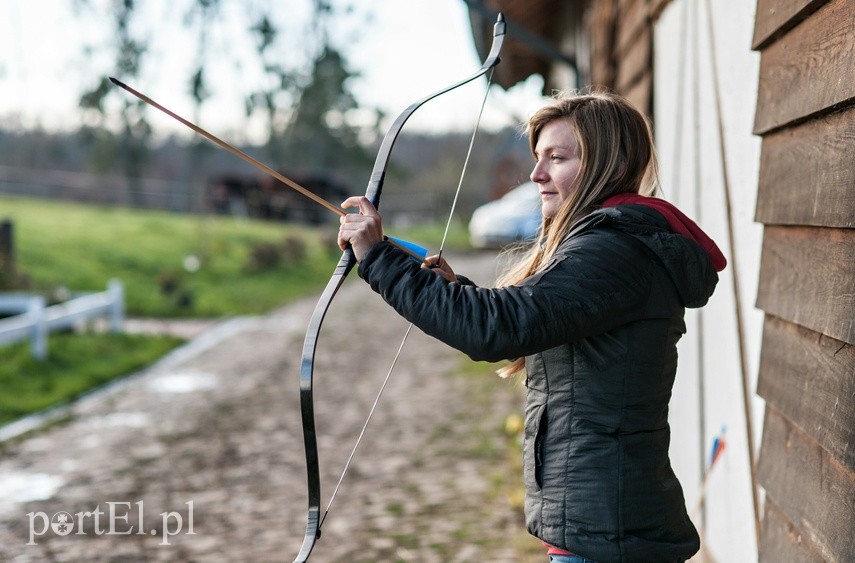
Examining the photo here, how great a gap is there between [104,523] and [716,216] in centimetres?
328

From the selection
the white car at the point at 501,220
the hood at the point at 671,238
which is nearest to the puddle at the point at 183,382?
the hood at the point at 671,238

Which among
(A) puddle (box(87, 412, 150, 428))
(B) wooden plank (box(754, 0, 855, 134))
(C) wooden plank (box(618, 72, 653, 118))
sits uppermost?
(C) wooden plank (box(618, 72, 653, 118))

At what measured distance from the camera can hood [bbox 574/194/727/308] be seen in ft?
5.17

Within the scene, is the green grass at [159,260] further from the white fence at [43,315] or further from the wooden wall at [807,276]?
the wooden wall at [807,276]

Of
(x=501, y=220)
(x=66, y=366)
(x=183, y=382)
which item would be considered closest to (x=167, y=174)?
(x=501, y=220)

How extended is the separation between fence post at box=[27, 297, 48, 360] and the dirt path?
0.80 m

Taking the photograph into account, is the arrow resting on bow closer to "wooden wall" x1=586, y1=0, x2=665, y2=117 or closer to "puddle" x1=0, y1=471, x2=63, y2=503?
"wooden wall" x1=586, y1=0, x2=665, y2=117

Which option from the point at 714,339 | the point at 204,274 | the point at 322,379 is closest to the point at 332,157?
the point at 204,274

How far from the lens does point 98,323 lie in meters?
10.8

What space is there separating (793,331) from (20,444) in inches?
210

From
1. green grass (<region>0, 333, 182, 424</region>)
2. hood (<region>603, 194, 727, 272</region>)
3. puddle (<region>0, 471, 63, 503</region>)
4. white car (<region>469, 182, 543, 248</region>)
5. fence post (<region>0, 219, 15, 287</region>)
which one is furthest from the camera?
white car (<region>469, 182, 543, 248</region>)

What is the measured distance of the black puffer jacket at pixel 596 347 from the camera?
153cm

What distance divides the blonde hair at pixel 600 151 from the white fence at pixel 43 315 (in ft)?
22.8

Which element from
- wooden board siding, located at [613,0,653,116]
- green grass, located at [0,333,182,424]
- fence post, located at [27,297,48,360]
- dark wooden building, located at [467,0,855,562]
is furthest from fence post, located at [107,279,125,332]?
dark wooden building, located at [467,0,855,562]
